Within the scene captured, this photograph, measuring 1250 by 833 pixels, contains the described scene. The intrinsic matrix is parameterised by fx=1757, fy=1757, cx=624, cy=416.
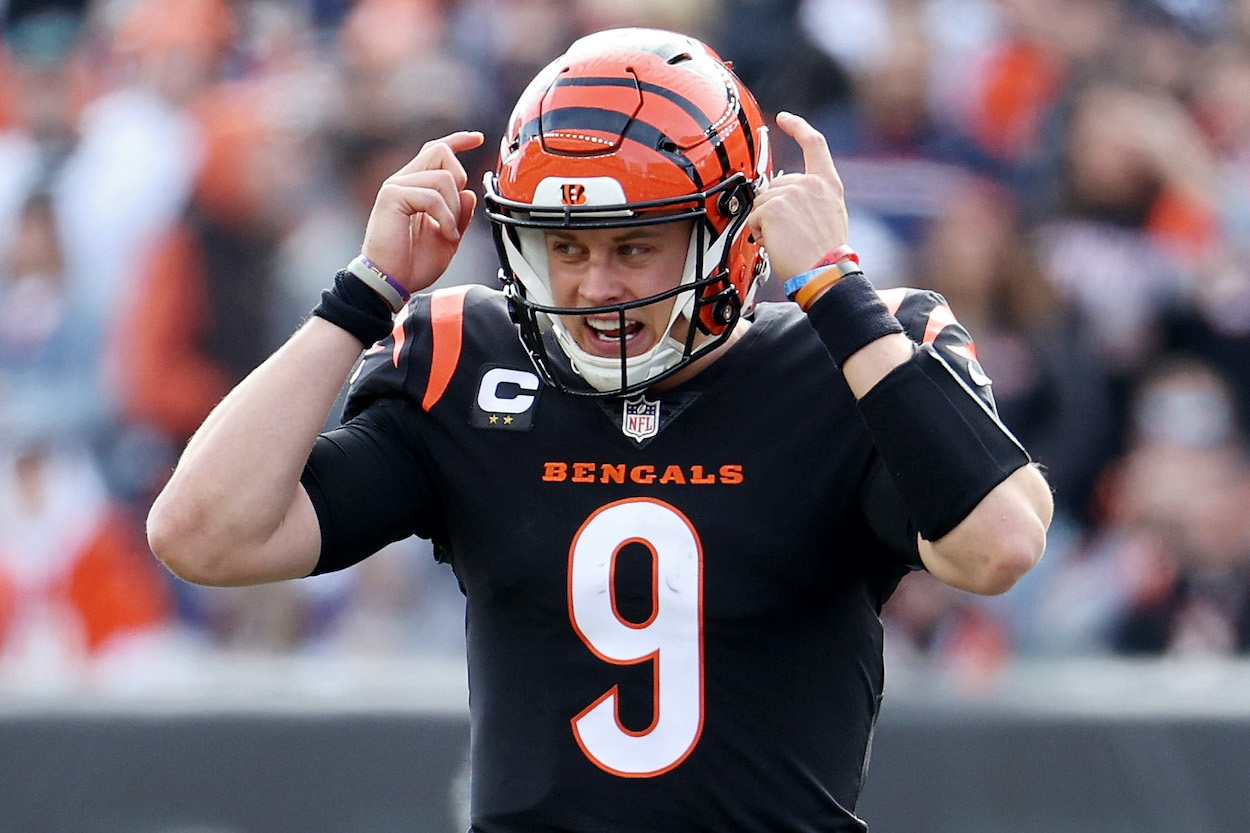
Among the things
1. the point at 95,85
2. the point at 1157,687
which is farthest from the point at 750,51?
the point at 1157,687

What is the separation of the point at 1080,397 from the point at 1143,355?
36 centimetres

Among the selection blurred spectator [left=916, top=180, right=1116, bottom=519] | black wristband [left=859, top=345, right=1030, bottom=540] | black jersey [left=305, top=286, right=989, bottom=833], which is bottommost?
blurred spectator [left=916, top=180, right=1116, bottom=519]

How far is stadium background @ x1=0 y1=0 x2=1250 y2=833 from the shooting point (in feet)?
16.2

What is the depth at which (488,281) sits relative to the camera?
20.9ft

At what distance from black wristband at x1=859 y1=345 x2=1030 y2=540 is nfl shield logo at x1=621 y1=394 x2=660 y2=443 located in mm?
353

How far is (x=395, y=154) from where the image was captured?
6.56 meters

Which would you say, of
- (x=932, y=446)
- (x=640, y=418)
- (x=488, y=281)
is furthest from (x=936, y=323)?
(x=488, y=281)

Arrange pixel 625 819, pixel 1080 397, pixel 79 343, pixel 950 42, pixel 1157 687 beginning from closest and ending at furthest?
1. pixel 625 819
2. pixel 1157 687
3. pixel 1080 397
4. pixel 79 343
5. pixel 950 42

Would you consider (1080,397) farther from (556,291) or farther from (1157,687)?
(556,291)

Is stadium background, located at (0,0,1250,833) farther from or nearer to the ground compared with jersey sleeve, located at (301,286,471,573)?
nearer to the ground

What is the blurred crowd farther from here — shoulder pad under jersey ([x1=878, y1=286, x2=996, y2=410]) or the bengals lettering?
the bengals lettering

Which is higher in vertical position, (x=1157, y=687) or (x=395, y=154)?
(x=395, y=154)

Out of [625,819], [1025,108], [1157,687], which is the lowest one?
[1157,687]

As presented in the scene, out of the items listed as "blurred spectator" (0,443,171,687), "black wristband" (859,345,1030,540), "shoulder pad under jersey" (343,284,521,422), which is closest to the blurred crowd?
"blurred spectator" (0,443,171,687)
